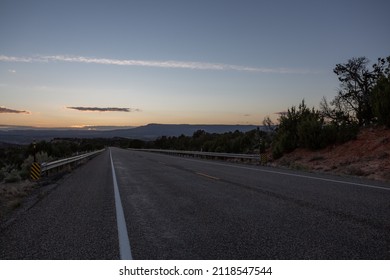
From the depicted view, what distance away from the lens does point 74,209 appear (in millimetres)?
9664

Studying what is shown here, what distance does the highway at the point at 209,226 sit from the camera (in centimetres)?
557

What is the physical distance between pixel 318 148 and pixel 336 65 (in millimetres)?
14249

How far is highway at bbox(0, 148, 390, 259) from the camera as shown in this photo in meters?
5.57

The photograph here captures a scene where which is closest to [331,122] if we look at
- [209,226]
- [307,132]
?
[307,132]

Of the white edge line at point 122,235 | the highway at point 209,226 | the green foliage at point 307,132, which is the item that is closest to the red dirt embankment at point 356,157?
the green foliage at point 307,132

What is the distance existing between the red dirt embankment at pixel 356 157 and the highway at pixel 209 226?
A: 829 centimetres

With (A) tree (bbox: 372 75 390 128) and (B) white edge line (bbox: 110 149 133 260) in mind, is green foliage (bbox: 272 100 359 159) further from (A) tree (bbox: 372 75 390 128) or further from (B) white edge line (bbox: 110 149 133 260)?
(B) white edge line (bbox: 110 149 133 260)

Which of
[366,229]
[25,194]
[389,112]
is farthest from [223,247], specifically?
[389,112]

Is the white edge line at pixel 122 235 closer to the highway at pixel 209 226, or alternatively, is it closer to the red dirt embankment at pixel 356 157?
the highway at pixel 209 226

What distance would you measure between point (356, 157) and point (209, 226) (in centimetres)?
1937

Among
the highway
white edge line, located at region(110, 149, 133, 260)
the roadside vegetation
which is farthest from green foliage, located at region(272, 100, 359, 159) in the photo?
white edge line, located at region(110, 149, 133, 260)

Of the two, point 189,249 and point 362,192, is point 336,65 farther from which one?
point 189,249

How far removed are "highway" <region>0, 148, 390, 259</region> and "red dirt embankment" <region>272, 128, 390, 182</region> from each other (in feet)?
27.2

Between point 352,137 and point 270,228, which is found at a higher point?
point 352,137
